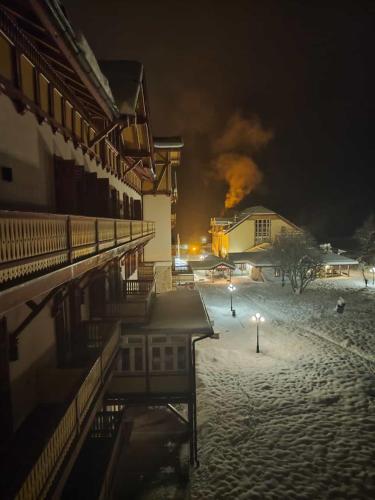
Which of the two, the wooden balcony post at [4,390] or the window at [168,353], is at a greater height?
the wooden balcony post at [4,390]

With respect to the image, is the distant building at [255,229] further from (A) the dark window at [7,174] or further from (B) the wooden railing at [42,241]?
(A) the dark window at [7,174]

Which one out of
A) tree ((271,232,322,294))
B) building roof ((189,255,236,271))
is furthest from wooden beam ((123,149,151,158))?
building roof ((189,255,236,271))

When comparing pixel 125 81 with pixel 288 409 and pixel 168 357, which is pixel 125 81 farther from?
pixel 288 409

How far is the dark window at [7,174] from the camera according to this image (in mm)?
6093

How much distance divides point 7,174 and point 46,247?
224 centimetres

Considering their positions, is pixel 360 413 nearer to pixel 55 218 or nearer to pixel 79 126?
pixel 55 218

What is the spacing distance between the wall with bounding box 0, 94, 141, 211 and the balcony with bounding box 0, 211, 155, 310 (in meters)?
1.39

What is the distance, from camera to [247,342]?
70.1ft

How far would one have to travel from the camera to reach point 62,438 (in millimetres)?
5605

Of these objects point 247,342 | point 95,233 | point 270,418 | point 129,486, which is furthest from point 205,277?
point 95,233

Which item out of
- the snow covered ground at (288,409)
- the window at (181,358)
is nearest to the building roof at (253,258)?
the snow covered ground at (288,409)

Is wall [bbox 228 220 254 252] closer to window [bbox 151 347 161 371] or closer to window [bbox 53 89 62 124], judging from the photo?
window [bbox 151 347 161 371]

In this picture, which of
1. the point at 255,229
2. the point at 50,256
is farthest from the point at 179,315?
the point at 255,229

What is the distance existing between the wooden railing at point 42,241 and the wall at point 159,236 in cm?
1830
